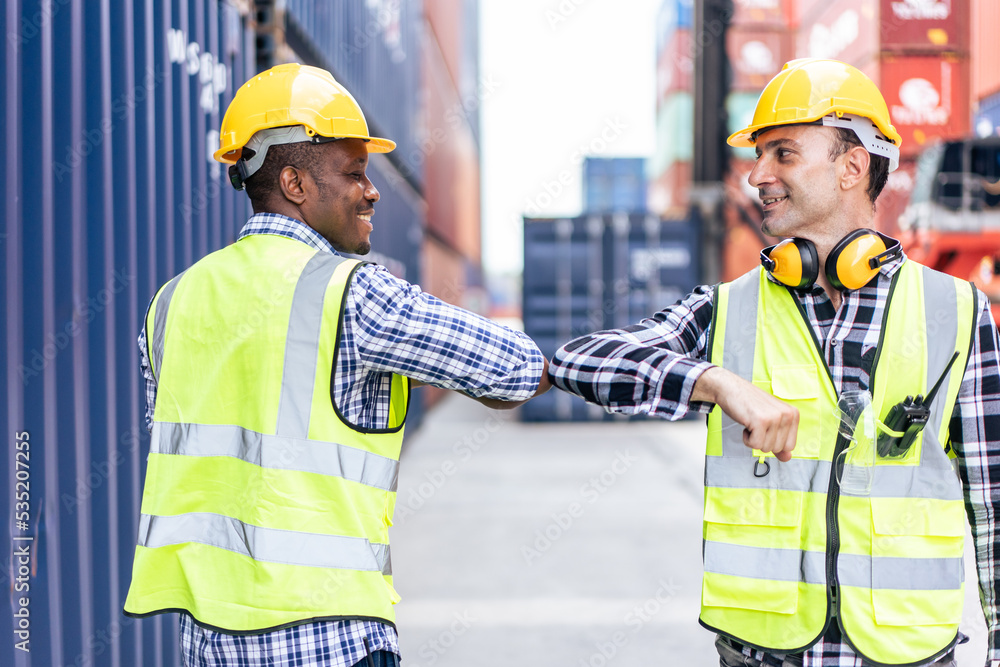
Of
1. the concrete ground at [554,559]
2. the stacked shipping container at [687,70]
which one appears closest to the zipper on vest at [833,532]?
the concrete ground at [554,559]

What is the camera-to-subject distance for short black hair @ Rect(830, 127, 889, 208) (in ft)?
5.52

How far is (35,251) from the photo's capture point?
242 centimetres

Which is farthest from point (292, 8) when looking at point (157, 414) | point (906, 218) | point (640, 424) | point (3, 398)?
point (640, 424)

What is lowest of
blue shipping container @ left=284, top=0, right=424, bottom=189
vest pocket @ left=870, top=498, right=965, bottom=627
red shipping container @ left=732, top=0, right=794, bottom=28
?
vest pocket @ left=870, top=498, right=965, bottom=627

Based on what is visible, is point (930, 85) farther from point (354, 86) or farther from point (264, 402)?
point (264, 402)

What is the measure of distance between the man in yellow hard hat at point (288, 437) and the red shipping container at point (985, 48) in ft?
54.4

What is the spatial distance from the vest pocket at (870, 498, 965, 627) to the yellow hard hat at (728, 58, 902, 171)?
74 cm

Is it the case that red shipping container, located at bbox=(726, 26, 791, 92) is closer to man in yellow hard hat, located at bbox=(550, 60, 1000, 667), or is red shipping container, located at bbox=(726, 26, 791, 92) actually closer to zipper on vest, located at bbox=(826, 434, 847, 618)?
man in yellow hard hat, located at bbox=(550, 60, 1000, 667)

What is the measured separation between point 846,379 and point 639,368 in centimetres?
41

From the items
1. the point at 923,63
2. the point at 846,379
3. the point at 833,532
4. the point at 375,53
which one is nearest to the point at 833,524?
the point at 833,532

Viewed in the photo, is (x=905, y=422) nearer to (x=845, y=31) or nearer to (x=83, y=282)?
(x=83, y=282)

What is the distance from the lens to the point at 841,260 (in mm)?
1561

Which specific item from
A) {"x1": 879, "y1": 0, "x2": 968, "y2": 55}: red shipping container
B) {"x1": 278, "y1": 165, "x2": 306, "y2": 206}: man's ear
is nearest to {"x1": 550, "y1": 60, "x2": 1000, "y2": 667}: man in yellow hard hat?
{"x1": 278, "y1": 165, "x2": 306, "y2": 206}: man's ear

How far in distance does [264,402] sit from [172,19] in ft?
8.77
